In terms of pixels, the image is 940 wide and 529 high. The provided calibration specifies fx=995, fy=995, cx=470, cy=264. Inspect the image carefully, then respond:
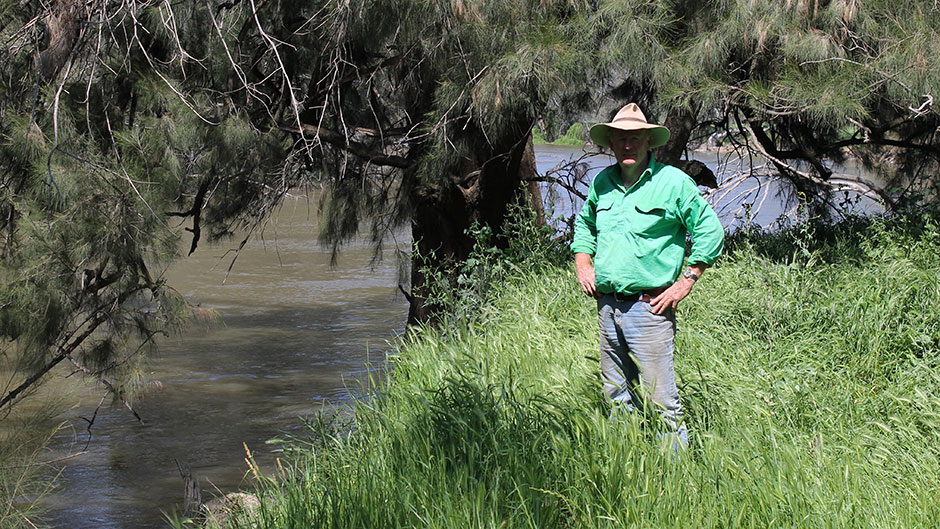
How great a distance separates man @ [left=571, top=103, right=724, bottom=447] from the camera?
12.1 ft

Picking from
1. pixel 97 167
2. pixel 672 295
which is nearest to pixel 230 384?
pixel 97 167

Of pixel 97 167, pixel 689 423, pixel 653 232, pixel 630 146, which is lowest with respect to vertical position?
pixel 689 423

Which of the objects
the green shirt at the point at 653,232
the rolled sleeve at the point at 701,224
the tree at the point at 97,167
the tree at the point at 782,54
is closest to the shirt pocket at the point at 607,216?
the green shirt at the point at 653,232

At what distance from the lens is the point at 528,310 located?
574cm

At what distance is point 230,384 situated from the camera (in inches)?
423

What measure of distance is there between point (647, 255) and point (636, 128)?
0.48m

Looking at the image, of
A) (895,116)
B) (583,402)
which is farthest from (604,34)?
(583,402)

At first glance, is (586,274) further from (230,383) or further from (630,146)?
(230,383)

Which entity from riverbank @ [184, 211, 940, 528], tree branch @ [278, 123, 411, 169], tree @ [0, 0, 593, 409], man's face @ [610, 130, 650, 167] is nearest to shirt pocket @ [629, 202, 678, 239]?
man's face @ [610, 130, 650, 167]

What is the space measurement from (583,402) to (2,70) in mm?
4047

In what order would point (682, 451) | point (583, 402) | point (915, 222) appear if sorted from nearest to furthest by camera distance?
point (682, 451) → point (583, 402) → point (915, 222)

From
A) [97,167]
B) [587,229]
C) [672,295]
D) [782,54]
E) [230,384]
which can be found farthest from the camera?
[230,384]

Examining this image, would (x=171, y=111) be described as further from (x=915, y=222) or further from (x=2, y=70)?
(x=915, y=222)

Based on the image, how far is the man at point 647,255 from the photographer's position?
12.1ft
